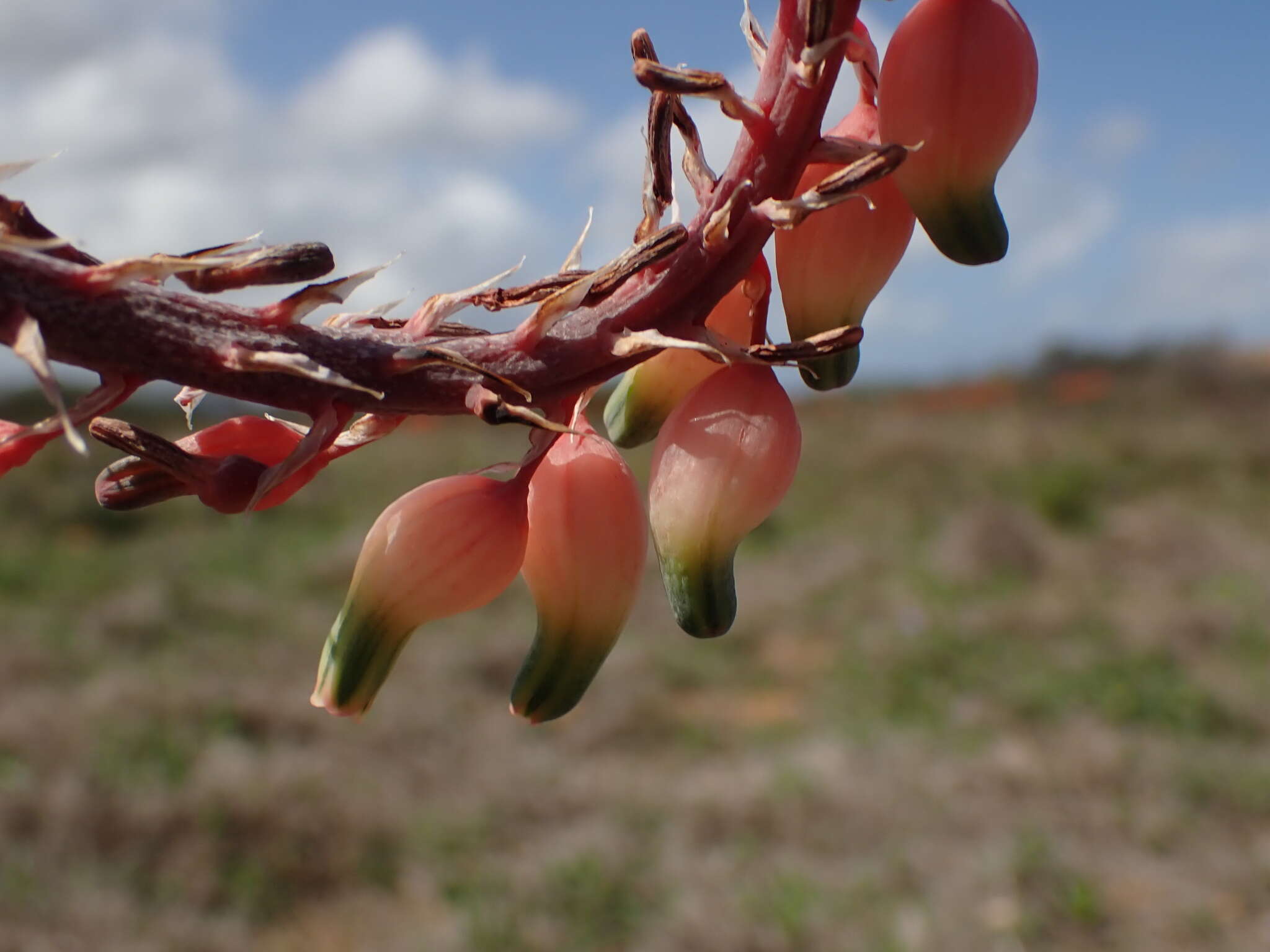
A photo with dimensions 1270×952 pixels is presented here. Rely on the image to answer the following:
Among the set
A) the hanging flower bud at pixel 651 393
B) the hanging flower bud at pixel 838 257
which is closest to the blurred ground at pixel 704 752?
the hanging flower bud at pixel 651 393

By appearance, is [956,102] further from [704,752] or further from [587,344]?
[704,752]

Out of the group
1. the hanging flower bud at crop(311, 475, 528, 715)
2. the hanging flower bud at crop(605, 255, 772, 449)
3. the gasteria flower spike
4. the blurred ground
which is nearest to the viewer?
the gasteria flower spike

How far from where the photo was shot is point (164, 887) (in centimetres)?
447

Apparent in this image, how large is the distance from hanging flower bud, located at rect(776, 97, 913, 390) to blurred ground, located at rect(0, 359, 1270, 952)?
377 centimetres

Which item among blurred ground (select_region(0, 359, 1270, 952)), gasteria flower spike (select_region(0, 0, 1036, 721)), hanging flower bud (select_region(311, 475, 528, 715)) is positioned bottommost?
blurred ground (select_region(0, 359, 1270, 952))

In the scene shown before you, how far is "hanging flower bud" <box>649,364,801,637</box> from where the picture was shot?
55cm

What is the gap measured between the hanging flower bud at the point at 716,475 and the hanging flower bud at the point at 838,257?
0.03 meters

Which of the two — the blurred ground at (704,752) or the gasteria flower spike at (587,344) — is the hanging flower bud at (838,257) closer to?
the gasteria flower spike at (587,344)

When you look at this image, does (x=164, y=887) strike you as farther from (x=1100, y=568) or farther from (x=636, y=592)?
(x=1100, y=568)

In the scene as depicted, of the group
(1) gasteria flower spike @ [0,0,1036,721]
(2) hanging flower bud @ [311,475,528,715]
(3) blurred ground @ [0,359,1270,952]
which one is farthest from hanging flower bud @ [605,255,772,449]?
(3) blurred ground @ [0,359,1270,952]

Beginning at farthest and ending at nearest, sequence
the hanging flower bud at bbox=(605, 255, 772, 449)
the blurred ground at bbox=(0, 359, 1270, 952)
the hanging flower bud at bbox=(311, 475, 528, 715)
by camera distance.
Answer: the blurred ground at bbox=(0, 359, 1270, 952) → the hanging flower bud at bbox=(605, 255, 772, 449) → the hanging flower bud at bbox=(311, 475, 528, 715)

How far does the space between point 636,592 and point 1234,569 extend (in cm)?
815

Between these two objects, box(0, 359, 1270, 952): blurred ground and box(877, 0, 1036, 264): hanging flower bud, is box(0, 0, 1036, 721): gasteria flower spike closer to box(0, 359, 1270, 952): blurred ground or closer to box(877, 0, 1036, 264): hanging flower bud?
box(877, 0, 1036, 264): hanging flower bud

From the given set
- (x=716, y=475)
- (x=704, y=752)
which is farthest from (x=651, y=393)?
(x=704, y=752)
